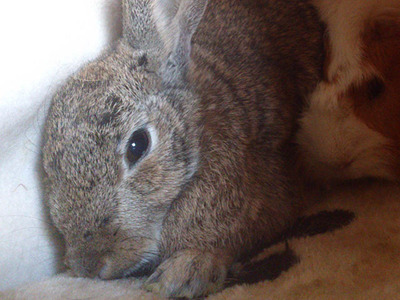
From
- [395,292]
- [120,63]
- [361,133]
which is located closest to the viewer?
[395,292]

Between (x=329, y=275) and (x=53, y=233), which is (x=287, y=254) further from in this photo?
(x=53, y=233)

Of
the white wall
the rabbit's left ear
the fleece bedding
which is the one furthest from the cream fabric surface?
the rabbit's left ear

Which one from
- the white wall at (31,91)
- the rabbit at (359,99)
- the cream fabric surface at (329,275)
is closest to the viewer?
the cream fabric surface at (329,275)

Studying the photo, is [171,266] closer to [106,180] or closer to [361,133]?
[106,180]

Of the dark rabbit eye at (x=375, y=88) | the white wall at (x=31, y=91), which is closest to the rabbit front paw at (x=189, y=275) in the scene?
the white wall at (x=31, y=91)

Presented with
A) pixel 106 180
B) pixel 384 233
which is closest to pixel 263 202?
pixel 384 233

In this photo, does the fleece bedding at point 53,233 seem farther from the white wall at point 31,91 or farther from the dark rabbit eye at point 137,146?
the dark rabbit eye at point 137,146
